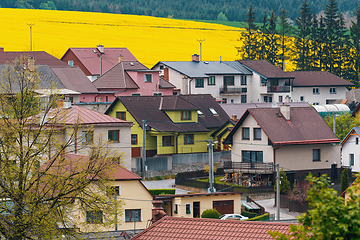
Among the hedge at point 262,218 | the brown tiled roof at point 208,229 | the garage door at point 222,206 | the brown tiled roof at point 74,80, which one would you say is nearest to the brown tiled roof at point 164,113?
the brown tiled roof at point 74,80

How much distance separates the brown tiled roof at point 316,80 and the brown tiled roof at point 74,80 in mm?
33523

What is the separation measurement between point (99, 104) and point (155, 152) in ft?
32.1

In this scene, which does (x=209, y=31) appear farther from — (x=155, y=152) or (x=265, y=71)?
(x=155, y=152)

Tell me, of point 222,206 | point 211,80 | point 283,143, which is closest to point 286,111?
point 283,143

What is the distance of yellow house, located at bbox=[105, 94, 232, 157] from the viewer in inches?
2446

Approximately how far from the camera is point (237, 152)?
56.2m

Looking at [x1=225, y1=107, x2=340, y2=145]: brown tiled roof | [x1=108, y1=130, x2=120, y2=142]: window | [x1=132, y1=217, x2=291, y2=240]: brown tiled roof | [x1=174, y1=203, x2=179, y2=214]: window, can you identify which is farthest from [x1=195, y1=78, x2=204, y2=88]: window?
[x1=132, y1=217, x2=291, y2=240]: brown tiled roof

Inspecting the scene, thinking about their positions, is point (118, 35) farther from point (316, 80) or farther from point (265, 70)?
point (316, 80)

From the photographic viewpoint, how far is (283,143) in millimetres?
53312

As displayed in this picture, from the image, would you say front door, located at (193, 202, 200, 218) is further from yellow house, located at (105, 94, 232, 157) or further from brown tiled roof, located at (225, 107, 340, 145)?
yellow house, located at (105, 94, 232, 157)

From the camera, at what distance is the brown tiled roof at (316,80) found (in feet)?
325

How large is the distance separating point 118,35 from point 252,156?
283 ft

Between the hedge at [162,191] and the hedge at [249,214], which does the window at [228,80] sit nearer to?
the hedge at [162,191]

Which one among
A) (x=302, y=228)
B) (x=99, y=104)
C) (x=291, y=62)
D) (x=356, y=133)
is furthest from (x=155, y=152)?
(x=291, y=62)
